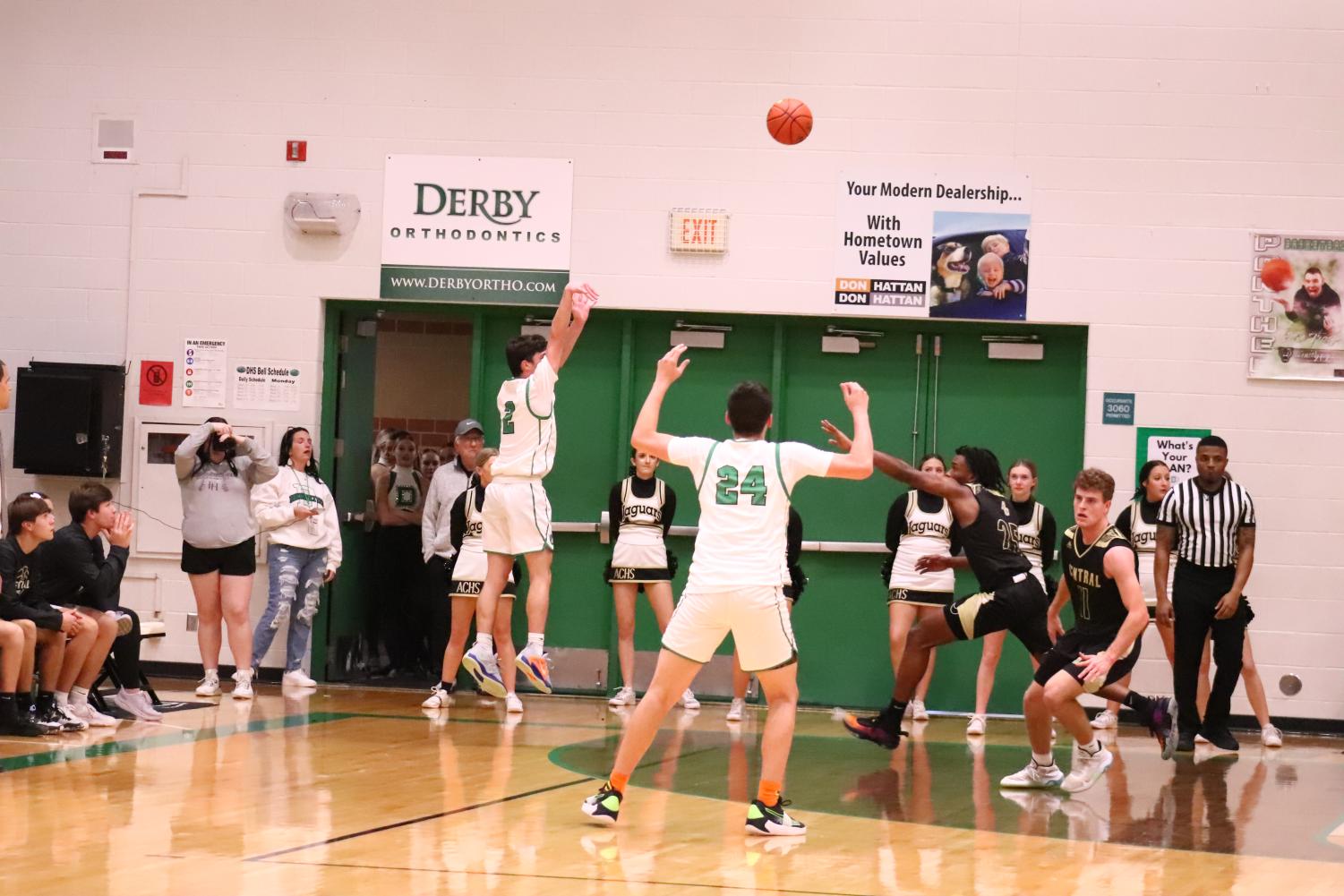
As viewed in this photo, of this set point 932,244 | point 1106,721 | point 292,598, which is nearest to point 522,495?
point 292,598

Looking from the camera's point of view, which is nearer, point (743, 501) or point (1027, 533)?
point (743, 501)

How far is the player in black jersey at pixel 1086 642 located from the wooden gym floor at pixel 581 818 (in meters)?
0.22

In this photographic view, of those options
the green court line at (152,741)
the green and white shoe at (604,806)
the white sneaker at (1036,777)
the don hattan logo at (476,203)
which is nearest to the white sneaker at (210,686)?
the green court line at (152,741)

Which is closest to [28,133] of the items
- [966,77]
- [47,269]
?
[47,269]

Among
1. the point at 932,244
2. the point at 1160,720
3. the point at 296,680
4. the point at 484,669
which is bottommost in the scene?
the point at 296,680

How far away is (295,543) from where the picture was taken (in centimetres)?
1093

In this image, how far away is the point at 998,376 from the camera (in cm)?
1150

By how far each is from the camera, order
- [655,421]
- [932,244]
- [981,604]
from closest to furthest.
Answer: [655,421], [981,604], [932,244]

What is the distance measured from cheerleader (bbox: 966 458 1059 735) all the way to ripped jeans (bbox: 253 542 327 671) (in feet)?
15.7

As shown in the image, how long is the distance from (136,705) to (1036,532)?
598 cm

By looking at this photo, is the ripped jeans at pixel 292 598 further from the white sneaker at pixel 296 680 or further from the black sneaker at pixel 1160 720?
the black sneaker at pixel 1160 720

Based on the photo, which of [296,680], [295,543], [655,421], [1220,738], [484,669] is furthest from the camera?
[296,680]

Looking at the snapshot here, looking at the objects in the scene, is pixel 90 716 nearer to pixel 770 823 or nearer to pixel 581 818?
pixel 581 818

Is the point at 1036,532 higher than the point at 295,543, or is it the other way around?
the point at 1036,532
